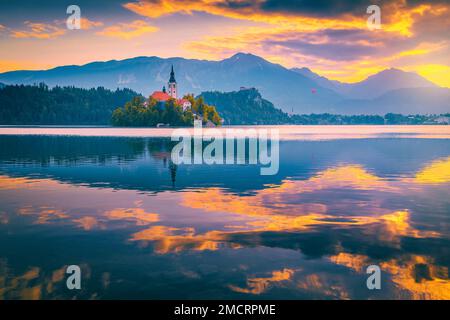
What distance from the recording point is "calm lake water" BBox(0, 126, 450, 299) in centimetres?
1318

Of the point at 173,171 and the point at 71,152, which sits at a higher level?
the point at 71,152

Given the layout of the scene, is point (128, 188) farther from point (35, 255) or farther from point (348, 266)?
point (348, 266)

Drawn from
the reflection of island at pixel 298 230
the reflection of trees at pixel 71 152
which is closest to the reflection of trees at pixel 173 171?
the reflection of island at pixel 298 230

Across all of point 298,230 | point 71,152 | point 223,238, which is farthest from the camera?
point 71,152

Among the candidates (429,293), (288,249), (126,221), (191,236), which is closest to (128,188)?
(126,221)

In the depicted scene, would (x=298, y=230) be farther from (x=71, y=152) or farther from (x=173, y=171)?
(x=71, y=152)

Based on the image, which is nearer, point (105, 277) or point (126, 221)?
point (105, 277)

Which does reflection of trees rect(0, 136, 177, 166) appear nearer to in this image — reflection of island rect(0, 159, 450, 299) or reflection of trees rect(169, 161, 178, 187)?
reflection of trees rect(169, 161, 178, 187)

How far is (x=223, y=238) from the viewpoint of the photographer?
18172mm

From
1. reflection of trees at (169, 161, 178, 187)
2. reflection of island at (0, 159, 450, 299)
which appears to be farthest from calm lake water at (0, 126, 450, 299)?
reflection of trees at (169, 161, 178, 187)

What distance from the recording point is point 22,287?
13016mm

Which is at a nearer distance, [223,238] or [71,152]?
[223,238]

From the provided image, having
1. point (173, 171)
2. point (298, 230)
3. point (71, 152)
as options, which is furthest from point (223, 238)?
point (71, 152)
